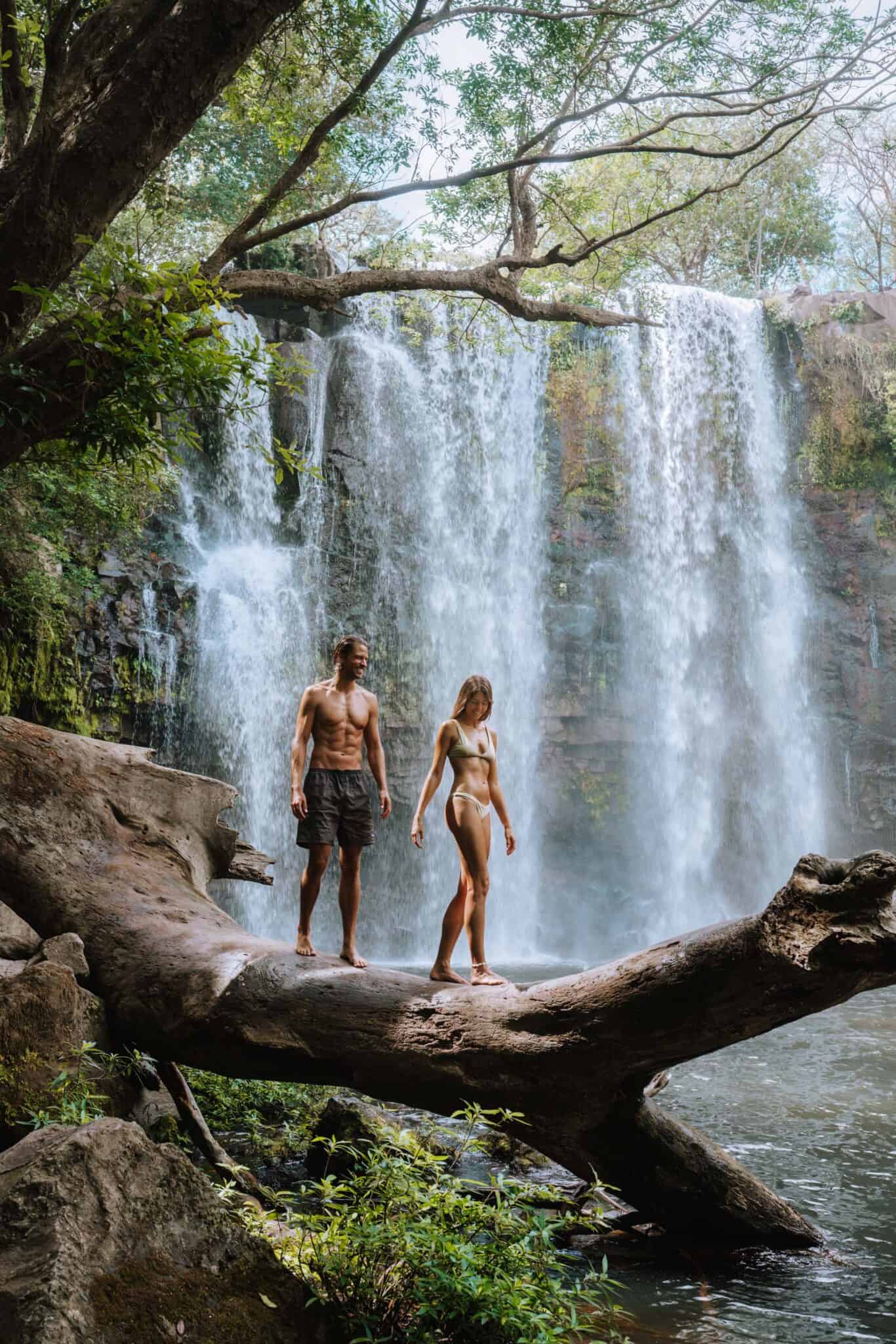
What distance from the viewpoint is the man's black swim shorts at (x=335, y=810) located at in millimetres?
6012

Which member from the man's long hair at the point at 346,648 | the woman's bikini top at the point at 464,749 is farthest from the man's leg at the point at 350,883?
the man's long hair at the point at 346,648

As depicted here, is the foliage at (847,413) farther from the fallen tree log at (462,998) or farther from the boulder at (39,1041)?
the boulder at (39,1041)

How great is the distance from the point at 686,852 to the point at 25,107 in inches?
597

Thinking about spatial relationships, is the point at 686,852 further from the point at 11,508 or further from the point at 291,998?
the point at 291,998

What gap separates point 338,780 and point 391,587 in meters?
11.0

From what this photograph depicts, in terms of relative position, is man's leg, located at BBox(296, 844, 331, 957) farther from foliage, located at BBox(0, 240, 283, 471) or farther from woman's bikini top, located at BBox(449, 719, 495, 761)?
foliage, located at BBox(0, 240, 283, 471)

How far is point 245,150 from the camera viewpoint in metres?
15.2

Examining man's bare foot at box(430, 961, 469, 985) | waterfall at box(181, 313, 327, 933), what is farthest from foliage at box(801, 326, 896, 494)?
man's bare foot at box(430, 961, 469, 985)

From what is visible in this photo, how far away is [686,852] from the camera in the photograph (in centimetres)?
1820

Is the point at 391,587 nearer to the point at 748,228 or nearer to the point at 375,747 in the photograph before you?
the point at 375,747

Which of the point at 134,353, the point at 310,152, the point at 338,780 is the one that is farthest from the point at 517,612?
the point at 134,353

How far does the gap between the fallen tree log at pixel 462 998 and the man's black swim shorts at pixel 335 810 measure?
27.7 inches

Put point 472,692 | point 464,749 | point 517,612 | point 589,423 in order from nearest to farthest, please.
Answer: point 464,749 → point 472,692 → point 517,612 → point 589,423

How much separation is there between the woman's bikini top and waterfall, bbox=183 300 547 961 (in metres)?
8.90
